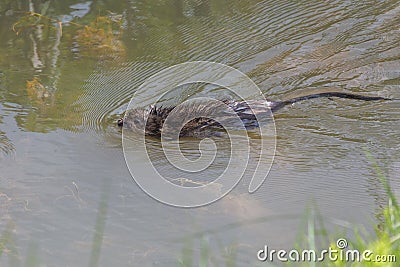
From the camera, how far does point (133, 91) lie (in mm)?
6023

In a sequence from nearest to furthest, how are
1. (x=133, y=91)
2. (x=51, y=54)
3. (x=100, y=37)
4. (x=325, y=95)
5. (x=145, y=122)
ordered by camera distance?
(x=145, y=122), (x=325, y=95), (x=133, y=91), (x=51, y=54), (x=100, y=37)

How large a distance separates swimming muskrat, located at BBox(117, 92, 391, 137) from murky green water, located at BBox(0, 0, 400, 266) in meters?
0.14

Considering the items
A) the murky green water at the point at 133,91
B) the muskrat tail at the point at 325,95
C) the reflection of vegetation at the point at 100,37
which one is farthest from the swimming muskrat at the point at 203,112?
the reflection of vegetation at the point at 100,37

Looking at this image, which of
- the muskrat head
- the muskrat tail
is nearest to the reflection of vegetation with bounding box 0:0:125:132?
the muskrat head

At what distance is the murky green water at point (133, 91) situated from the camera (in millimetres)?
3873

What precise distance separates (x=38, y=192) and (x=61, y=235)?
1.91 feet

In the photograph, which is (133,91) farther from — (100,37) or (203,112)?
(100,37)

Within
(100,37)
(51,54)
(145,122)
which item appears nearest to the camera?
(145,122)

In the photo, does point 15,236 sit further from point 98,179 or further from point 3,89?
point 3,89

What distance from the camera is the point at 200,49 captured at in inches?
257

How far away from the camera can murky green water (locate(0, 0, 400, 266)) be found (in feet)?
12.7

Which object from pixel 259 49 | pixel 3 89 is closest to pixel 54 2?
pixel 3 89

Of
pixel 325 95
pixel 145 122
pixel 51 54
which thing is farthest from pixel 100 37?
pixel 325 95

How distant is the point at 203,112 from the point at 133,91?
35.4 inches
